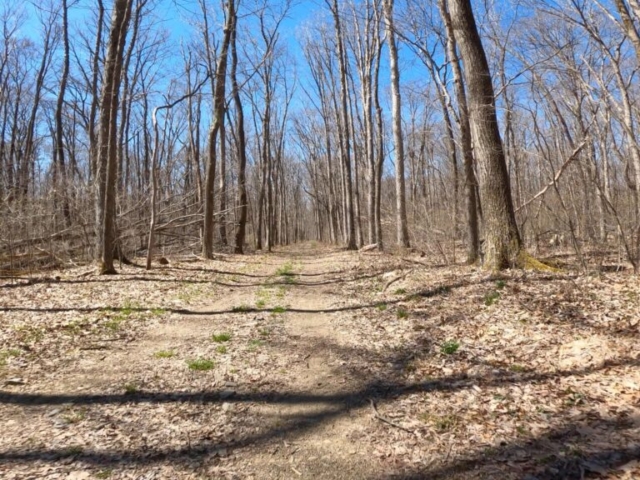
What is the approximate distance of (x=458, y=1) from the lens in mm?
8125

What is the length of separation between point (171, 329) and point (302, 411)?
348 cm

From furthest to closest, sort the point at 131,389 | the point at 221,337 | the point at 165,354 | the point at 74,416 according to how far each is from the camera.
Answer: the point at 221,337, the point at 165,354, the point at 131,389, the point at 74,416

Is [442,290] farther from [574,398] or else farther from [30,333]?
[30,333]

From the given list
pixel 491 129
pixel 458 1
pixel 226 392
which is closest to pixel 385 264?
pixel 491 129

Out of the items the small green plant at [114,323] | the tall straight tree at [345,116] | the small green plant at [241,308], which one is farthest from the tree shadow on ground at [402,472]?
the tall straight tree at [345,116]

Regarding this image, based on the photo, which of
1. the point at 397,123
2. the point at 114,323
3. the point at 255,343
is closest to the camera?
the point at 255,343

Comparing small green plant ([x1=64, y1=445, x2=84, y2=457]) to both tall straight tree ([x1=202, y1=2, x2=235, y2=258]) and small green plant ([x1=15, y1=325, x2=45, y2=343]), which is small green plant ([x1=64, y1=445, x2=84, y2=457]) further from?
tall straight tree ([x1=202, y1=2, x2=235, y2=258])

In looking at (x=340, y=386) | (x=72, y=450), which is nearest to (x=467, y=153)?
(x=340, y=386)

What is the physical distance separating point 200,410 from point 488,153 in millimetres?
6844

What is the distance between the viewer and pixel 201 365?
4875 millimetres

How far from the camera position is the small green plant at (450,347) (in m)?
4.95

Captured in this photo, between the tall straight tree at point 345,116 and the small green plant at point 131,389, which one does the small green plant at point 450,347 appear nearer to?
the small green plant at point 131,389

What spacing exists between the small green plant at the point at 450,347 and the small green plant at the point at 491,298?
129cm

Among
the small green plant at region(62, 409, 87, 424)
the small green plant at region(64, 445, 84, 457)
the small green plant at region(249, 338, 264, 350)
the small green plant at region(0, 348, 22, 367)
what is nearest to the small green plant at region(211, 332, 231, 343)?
the small green plant at region(249, 338, 264, 350)
